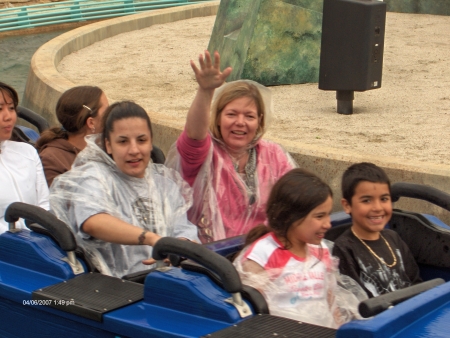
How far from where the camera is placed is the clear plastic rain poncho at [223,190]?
3148 millimetres

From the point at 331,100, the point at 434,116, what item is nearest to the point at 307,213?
the point at 434,116

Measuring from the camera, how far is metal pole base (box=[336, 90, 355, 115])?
618cm

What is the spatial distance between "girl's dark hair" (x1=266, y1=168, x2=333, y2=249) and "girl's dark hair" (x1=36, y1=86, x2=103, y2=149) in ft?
4.41

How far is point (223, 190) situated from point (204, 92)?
428mm

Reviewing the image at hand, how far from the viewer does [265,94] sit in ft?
10.8

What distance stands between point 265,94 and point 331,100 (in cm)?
361

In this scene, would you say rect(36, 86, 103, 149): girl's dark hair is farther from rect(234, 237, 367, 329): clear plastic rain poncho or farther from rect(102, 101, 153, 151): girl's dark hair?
rect(234, 237, 367, 329): clear plastic rain poncho

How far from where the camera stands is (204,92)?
2965 mm

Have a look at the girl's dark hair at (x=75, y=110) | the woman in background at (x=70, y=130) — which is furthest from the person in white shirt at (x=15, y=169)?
the girl's dark hair at (x=75, y=110)

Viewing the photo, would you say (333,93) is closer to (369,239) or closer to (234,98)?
(234,98)

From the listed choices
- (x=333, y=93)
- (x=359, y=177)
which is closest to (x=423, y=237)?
(x=359, y=177)

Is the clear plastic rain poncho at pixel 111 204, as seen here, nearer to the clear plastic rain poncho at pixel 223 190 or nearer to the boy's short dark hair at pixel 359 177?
the clear plastic rain poncho at pixel 223 190

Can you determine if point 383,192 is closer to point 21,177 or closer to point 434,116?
point 21,177

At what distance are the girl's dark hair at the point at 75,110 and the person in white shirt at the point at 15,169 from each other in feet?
0.93
